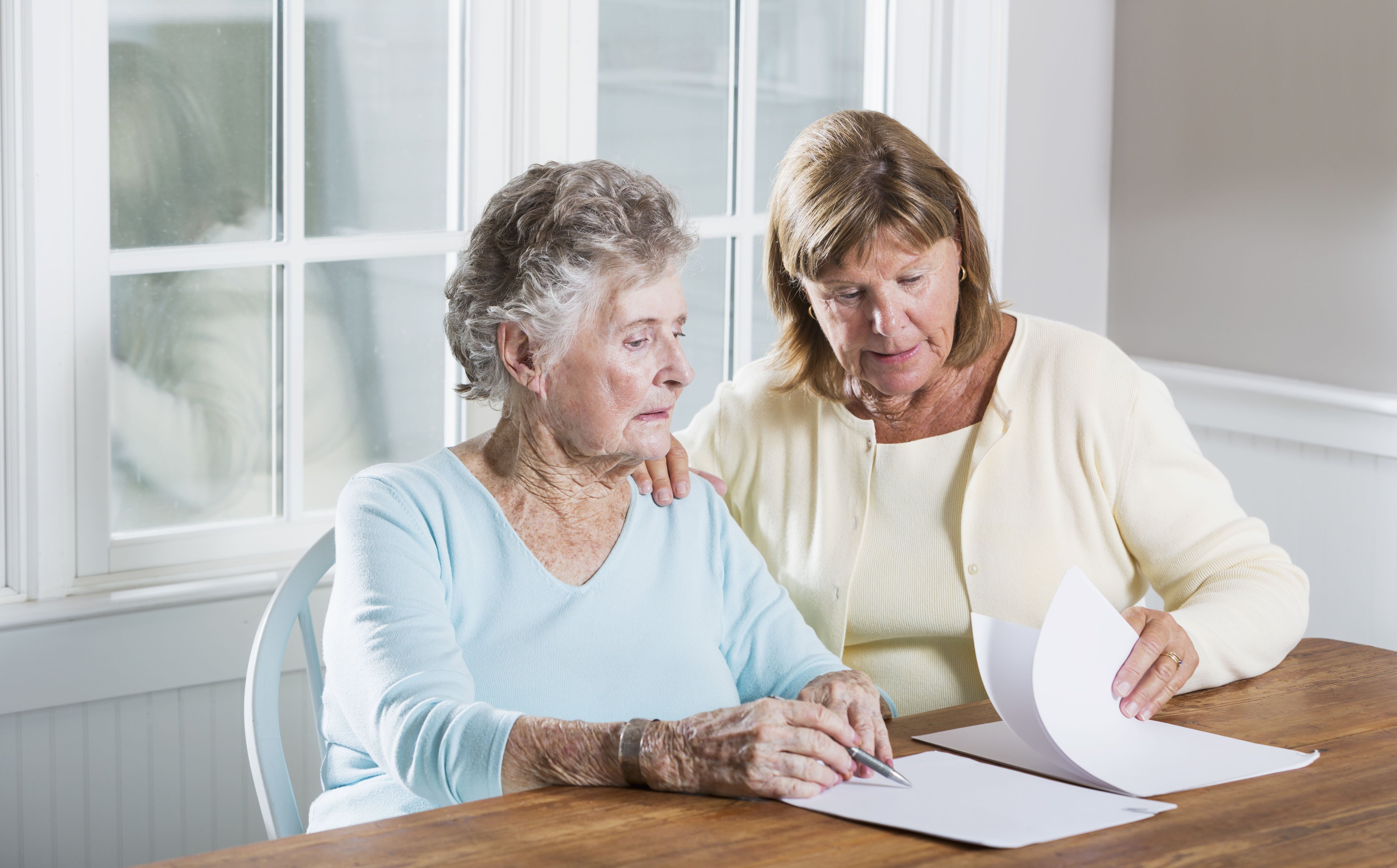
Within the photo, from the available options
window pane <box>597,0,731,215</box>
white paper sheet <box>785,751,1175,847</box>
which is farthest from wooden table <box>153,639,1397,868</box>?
window pane <box>597,0,731,215</box>

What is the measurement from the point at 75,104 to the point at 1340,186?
231 cm

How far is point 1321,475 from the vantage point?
2803 mm

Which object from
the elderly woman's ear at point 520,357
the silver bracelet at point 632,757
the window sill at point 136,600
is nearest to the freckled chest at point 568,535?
the elderly woman's ear at point 520,357

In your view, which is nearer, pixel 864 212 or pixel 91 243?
pixel 864 212

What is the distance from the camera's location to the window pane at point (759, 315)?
108 inches

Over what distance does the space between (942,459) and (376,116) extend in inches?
44.0

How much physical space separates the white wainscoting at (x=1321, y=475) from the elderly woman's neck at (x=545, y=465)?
70.2 inches

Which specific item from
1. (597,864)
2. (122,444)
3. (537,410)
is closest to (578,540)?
(537,410)

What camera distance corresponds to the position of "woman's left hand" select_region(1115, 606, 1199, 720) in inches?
54.7

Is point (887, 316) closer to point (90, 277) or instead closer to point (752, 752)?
point (752, 752)

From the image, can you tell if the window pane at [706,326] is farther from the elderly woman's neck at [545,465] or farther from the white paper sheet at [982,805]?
the white paper sheet at [982,805]

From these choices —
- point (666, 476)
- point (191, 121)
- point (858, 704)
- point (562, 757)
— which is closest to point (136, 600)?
point (191, 121)

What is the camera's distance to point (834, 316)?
173 centimetres

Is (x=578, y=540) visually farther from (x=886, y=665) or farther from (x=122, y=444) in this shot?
(x=122, y=444)
